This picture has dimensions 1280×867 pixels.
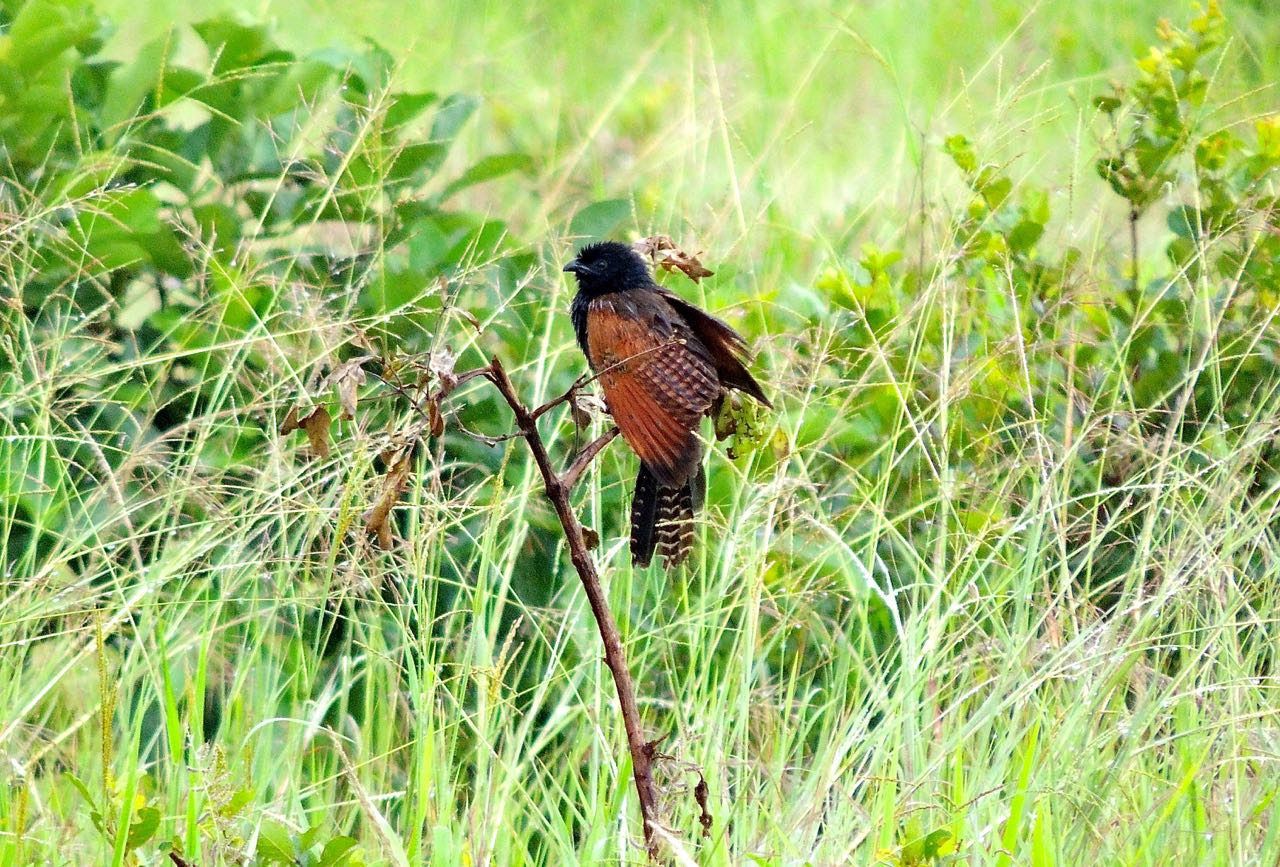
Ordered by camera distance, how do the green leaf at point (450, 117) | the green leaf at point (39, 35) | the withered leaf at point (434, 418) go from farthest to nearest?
1. the green leaf at point (450, 117)
2. the green leaf at point (39, 35)
3. the withered leaf at point (434, 418)

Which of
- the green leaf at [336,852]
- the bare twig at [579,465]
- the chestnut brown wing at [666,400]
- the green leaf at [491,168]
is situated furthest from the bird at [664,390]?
the green leaf at [491,168]

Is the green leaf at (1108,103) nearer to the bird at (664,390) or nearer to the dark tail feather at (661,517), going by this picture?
the bird at (664,390)

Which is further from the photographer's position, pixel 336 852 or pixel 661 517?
pixel 661 517

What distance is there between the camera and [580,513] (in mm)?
2852

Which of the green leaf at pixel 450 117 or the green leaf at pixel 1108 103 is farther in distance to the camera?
the green leaf at pixel 450 117

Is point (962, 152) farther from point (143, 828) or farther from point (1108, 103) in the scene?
point (143, 828)

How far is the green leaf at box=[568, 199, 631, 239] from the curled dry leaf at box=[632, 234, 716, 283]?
1461 mm

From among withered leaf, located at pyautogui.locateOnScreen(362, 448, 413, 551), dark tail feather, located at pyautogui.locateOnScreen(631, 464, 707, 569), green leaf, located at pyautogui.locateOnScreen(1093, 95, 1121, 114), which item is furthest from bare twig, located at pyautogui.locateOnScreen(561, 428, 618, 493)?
green leaf, located at pyautogui.locateOnScreen(1093, 95, 1121, 114)

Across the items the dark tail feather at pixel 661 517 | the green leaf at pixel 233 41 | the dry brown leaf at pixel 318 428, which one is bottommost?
the dark tail feather at pixel 661 517

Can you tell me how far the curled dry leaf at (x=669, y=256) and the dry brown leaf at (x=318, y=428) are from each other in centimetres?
44

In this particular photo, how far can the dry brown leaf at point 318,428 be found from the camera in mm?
1535

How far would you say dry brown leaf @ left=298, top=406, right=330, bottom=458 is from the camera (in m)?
1.54

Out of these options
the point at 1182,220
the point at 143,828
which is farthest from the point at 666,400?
the point at 1182,220

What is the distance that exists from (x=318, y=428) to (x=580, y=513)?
133cm
